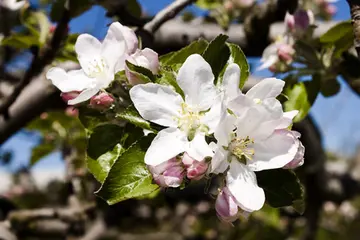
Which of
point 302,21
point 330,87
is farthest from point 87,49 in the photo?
point 330,87

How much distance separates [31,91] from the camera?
180 centimetres

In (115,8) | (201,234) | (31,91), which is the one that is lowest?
(201,234)

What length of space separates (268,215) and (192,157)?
7.49ft

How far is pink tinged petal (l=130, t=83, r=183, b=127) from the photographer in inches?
32.7

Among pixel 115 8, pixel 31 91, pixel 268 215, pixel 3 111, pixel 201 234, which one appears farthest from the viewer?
pixel 201 234

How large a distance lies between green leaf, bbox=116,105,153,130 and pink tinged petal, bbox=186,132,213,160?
9cm

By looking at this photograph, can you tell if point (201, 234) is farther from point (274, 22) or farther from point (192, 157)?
point (192, 157)

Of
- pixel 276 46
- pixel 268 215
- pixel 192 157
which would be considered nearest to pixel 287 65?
pixel 276 46

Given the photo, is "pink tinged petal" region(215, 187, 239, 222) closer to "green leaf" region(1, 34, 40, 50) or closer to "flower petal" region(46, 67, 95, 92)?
"flower petal" region(46, 67, 95, 92)

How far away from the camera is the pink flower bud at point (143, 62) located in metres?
0.86

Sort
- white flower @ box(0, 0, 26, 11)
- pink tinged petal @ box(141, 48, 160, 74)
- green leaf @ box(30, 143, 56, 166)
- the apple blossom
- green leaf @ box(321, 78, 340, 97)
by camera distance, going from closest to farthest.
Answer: the apple blossom, pink tinged petal @ box(141, 48, 160, 74), green leaf @ box(321, 78, 340, 97), white flower @ box(0, 0, 26, 11), green leaf @ box(30, 143, 56, 166)

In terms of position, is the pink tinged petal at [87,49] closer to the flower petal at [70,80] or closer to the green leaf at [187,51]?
the flower petal at [70,80]

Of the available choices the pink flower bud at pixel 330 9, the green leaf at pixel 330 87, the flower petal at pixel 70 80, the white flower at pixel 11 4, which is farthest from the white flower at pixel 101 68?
the pink flower bud at pixel 330 9

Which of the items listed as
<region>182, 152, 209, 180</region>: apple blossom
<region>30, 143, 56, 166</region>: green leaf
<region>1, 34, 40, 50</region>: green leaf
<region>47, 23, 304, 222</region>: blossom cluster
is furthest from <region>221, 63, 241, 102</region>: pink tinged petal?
<region>30, 143, 56, 166</region>: green leaf
